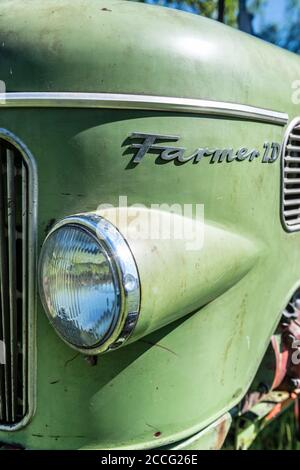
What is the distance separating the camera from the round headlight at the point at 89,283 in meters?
1.37

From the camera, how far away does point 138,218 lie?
4.98ft

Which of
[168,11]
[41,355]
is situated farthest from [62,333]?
[168,11]

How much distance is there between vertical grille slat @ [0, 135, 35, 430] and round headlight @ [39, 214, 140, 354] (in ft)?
0.43

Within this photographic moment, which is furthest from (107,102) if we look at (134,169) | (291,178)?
(291,178)

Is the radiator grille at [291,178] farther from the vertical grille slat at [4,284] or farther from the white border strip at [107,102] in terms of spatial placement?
the vertical grille slat at [4,284]

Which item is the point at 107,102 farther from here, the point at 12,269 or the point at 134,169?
the point at 12,269

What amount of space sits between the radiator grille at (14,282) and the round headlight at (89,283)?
138 mm

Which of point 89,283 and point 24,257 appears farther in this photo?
point 24,257

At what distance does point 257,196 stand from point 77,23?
77 cm

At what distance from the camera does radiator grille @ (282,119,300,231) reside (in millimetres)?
1932

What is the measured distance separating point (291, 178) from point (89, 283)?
0.95 metres

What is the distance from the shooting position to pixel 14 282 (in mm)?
1599

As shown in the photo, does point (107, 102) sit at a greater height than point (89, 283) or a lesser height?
greater

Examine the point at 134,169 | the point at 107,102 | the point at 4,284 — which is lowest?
the point at 4,284
